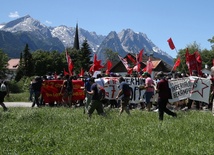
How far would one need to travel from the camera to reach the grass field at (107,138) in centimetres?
809

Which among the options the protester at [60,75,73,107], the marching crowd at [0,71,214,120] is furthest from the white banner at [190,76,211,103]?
the protester at [60,75,73,107]

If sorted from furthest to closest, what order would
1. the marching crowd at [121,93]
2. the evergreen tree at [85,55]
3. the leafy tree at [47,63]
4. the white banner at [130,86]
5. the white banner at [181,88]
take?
the leafy tree at [47,63]
the evergreen tree at [85,55]
the white banner at [130,86]
the white banner at [181,88]
the marching crowd at [121,93]

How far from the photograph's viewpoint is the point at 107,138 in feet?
31.1

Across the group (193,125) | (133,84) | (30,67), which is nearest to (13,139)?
(193,125)

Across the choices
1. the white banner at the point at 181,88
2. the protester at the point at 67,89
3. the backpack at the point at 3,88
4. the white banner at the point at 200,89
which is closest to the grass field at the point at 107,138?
the backpack at the point at 3,88

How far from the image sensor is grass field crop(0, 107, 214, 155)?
26.6ft

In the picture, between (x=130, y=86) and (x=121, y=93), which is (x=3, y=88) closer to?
(x=121, y=93)

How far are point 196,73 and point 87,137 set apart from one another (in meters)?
12.0

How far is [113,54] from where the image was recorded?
6319 inches

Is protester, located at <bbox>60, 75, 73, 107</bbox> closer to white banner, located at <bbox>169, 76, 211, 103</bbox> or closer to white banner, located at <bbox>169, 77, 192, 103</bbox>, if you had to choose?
white banner, located at <bbox>169, 77, 192, 103</bbox>

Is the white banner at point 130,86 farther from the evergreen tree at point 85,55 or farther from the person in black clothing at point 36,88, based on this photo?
the evergreen tree at point 85,55

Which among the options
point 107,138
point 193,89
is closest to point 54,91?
point 193,89

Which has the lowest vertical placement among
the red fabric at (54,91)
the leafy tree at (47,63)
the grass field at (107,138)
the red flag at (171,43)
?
the grass field at (107,138)

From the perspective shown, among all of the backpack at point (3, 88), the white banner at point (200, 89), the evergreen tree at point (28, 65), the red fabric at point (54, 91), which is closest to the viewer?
the backpack at point (3, 88)
